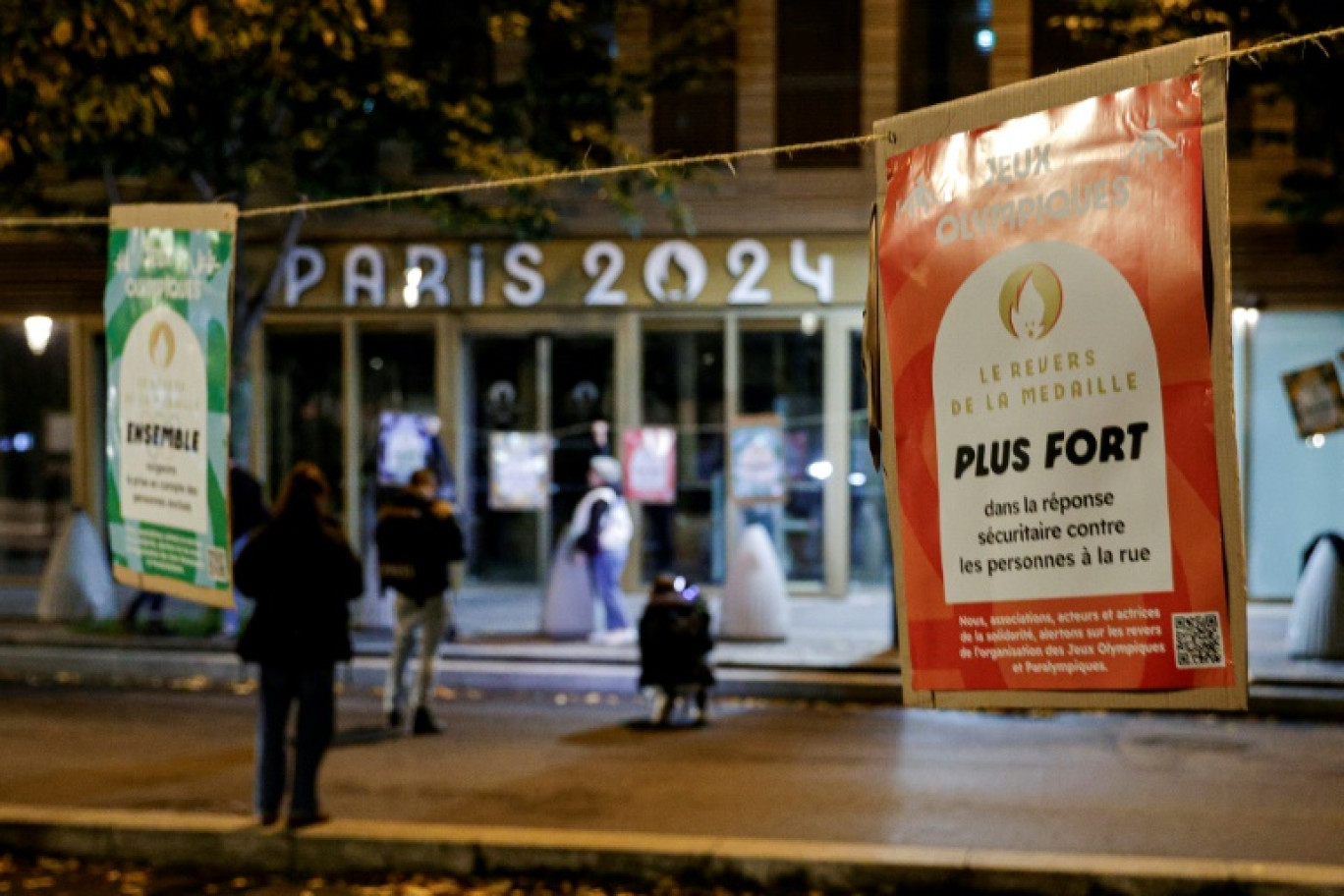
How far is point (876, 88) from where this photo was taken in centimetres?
1636

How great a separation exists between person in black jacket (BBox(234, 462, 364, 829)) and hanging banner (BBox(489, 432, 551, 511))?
764 centimetres

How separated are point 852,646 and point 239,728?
18.7 ft

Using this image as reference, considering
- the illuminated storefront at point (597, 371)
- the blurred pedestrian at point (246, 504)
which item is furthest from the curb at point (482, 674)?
the illuminated storefront at point (597, 371)

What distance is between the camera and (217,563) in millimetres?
6051

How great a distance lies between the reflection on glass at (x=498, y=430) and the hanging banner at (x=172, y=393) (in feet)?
36.1

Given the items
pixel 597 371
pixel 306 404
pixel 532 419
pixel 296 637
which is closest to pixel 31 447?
pixel 306 404

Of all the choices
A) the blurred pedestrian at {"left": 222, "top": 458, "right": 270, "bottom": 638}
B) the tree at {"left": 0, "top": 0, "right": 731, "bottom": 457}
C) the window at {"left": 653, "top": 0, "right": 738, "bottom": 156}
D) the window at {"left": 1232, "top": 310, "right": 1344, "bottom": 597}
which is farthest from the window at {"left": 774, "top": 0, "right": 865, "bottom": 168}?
the blurred pedestrian at {"left": 222, "top": 458, "right": 270, "bottom": 638}

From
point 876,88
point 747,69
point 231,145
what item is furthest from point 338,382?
point 876,88

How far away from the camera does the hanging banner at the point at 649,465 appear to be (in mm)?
15180

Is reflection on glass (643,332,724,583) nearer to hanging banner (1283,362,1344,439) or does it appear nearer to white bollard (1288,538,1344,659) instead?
hanging banner (1283,362,1344,439)

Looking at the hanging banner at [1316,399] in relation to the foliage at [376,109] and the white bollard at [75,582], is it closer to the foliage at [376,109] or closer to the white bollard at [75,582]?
the foliage at [376,109]

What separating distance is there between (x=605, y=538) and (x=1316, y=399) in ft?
22.9

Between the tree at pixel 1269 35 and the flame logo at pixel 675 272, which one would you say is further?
Result: the flame logo at pixel 675 272

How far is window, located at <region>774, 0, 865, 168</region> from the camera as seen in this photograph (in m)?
16.5
